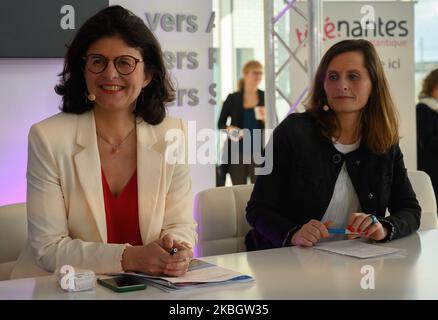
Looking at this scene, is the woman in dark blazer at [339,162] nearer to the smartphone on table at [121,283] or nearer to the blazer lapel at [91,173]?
the blazer lapel at [91,173]

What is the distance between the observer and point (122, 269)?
6.16 ft

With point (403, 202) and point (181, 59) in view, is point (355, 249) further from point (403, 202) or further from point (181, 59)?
point (181, 59)

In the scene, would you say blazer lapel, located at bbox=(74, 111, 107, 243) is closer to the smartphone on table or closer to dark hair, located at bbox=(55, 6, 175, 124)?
dark hair, located at bbox=(55, 6, 175, 124)

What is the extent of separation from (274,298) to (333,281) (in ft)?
0.82

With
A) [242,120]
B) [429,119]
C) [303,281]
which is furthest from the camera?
[242,120]

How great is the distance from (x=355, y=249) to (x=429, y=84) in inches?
161

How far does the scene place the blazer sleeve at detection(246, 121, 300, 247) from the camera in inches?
94.6

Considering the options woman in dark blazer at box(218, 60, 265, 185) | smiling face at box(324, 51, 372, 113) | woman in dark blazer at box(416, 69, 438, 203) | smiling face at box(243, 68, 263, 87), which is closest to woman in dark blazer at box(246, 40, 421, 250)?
smiling face at box(324, 51, 372, 113)

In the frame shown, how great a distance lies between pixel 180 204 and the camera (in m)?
2.22

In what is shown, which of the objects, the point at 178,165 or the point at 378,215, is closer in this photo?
the point at 178,165

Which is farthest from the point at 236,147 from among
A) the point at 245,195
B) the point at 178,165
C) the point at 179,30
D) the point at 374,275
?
the point at 374,275

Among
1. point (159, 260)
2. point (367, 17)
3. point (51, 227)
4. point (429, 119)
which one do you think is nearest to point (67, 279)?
point (159, 260)

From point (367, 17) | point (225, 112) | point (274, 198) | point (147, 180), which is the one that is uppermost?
point (367, 17)
